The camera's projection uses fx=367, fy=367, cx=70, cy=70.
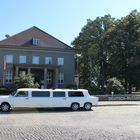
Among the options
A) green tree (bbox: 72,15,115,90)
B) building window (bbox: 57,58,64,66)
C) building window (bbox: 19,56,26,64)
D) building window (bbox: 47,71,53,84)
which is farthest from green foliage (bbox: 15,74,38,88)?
green tree (bbox: 72,15,115,90)

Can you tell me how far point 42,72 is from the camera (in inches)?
Answer: 2357

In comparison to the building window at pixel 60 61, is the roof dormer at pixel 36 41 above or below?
above

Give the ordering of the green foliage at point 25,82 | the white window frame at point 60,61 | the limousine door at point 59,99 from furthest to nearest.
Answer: the white window frame at point 60,61
the green foliage at point 25,82
the limousine door at point 59,99

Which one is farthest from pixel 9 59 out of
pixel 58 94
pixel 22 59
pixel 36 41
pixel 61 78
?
pixel 58 94

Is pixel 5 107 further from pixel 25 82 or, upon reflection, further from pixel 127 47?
pixel 127 47

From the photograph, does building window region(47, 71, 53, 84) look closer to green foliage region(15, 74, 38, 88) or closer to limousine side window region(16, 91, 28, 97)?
green foliage region(15, 74, 38, 88)

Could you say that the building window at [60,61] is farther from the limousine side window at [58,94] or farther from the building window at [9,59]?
the limousine side window at [58,94]

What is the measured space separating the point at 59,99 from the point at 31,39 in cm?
3257

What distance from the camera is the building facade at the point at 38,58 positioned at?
189 feet

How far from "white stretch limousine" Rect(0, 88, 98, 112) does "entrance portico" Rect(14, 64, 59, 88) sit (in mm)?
27697

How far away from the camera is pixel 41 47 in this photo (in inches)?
2335

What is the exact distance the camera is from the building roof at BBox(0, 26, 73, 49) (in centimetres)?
5870

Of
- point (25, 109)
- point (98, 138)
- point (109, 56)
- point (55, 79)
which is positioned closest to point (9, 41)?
point (55, 79)

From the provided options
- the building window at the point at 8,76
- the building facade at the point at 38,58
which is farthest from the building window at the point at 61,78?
the building window at the point at 8,76
